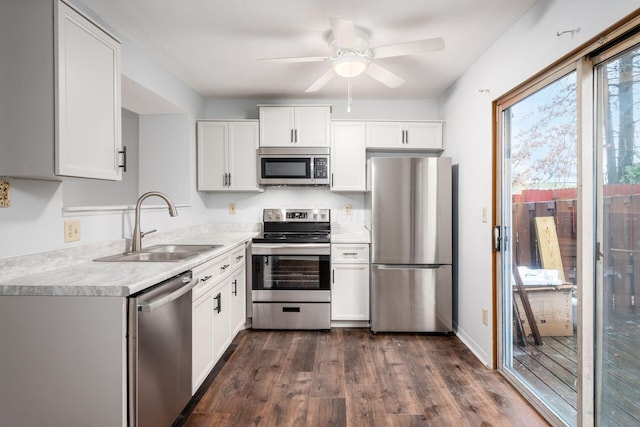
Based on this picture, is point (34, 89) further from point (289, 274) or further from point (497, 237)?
point (497, 237)

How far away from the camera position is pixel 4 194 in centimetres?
162

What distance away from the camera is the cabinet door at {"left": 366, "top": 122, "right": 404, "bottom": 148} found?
3693 millimetres

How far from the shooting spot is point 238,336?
3.25 metres

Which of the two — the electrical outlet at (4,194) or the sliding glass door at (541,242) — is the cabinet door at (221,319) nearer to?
the electrical outlet at (4,194)

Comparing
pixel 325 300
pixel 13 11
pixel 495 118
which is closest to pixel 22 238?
pixel 13 11

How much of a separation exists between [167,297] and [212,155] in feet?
7.57

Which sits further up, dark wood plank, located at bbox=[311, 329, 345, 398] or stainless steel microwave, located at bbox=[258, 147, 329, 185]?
stainless steel microwave, located at bbox=[258, 147, 329, 185]

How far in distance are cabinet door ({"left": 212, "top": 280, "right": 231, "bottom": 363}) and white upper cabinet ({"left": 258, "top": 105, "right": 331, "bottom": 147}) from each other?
5.33ft

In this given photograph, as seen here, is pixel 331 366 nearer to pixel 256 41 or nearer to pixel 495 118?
pixel 495 118

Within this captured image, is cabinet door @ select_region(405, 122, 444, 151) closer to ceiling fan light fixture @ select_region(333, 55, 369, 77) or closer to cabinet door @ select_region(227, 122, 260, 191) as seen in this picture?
ceiling fan light fixture @ select_region(333, 55, 369, 77)

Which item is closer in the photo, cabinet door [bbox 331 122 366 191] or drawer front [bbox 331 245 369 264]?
drawer front [bbox 331 245 369 264]

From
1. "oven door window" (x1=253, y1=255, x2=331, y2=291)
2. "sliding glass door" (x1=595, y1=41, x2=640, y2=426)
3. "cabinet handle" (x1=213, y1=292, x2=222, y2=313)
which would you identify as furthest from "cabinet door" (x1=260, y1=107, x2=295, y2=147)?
"sliding glass door" (x1=595, y1=41, x2=640, y2=426)

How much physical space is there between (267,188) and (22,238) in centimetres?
248

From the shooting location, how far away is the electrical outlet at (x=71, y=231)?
1.96m
